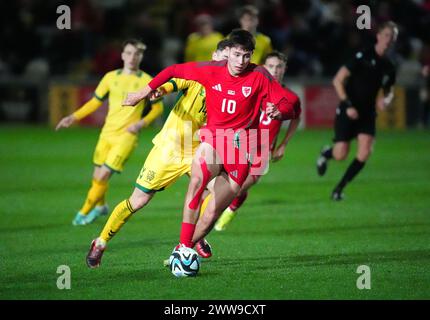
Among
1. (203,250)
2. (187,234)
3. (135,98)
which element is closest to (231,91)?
(135,98)

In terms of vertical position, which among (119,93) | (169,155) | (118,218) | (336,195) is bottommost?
(118,218)

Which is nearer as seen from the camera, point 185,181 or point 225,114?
point 225,114

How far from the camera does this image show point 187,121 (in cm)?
902

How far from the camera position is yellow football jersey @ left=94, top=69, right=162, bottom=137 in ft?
37.3

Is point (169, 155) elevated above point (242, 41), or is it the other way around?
point (242, 41)

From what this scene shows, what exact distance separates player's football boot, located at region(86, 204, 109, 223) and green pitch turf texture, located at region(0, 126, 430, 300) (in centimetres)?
12

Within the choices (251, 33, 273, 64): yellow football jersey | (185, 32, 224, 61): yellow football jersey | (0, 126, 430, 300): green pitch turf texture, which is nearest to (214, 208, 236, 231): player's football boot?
(0, 126, 430, 300): green pitch turf texture

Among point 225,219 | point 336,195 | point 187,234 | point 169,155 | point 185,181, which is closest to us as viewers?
point 187,234

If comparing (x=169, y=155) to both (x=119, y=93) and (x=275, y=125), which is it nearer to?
(x=275, y=125)

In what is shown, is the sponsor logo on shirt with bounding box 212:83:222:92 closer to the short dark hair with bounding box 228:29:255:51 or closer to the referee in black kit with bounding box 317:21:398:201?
the short dark hair with bounding box 228:29:255:51

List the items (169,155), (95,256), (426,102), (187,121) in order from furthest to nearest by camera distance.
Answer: (426,102)
(187,121)
(169,155)
(95,256)

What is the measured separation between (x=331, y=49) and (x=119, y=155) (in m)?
13.2

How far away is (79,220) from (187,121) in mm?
2866
